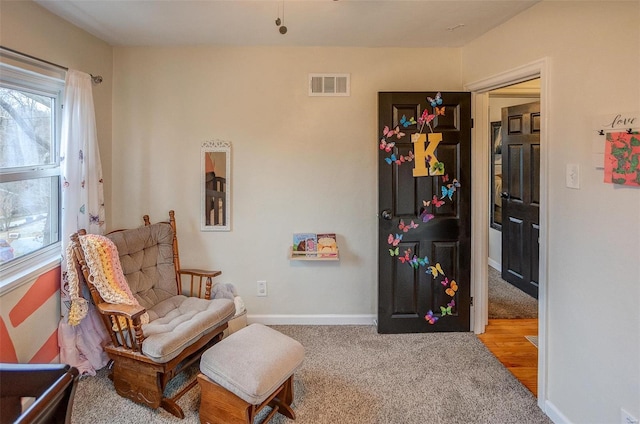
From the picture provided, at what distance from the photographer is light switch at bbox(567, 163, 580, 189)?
6.07 ft

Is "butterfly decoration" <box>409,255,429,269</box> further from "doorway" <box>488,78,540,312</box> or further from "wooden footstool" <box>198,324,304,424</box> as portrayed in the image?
"wooden footstool" <box>198,324,304,424</box>

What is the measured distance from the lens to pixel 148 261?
108 inches

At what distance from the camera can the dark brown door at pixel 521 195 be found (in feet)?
12.4

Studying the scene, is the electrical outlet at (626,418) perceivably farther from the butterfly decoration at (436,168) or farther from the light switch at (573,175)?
the butterfly decoration at (436,168)

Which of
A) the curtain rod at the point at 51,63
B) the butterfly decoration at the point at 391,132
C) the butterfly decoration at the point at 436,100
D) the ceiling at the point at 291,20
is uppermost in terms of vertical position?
the ceiling at the point at 291,20

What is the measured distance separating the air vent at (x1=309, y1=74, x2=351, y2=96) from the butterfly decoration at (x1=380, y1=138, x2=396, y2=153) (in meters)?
0.53

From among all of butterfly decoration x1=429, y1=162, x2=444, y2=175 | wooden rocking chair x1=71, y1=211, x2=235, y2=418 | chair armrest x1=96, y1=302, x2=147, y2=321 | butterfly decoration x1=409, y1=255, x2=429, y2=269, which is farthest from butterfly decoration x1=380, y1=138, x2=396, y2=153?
chair armrest x1=96, y1=302, x2=147, y2=321

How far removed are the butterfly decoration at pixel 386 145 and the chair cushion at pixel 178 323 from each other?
166 cm

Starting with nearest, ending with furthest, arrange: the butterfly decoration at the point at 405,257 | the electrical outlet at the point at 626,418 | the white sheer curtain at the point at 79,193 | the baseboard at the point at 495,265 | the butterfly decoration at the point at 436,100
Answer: the electrical outlet at the point at 626,418
the white sheer curtain at the point at 79,193
the butterfly decoration at the point at 436,100
the butterfly decoration at the point at 405,257
the baseboard at the point at 495,265

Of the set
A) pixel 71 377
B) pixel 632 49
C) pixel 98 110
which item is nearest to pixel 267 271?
pixel 98 110

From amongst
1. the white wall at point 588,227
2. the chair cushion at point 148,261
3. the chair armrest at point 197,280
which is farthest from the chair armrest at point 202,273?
the white wall at point 588,227

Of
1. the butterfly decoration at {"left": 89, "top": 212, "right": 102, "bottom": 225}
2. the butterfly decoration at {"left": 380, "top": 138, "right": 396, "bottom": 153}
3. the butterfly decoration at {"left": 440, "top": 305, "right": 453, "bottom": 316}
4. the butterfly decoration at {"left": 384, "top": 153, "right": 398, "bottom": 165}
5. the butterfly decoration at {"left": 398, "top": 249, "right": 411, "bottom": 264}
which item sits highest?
the butterfly decoration at {"left": 380, "top": 138, "right": 396, "bottom": 153}

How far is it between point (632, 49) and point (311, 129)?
209 cm

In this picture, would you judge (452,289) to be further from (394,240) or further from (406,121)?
(406,121)
